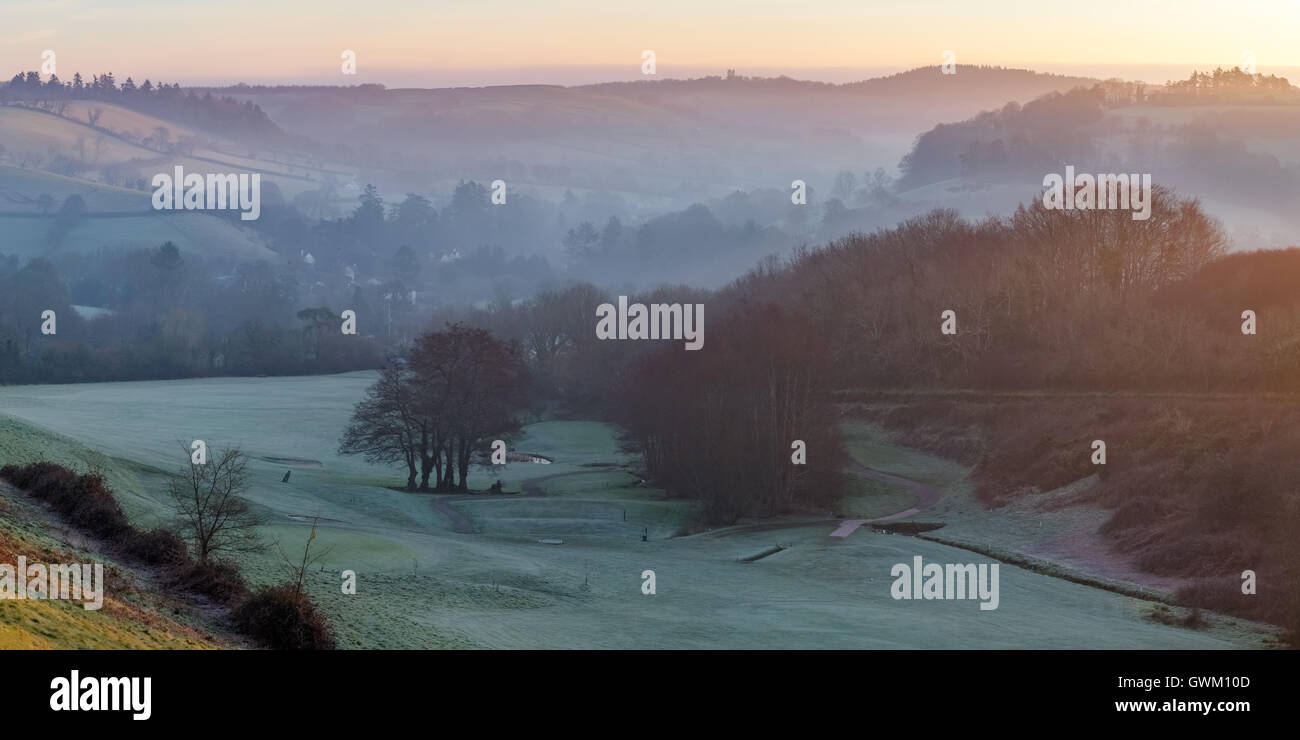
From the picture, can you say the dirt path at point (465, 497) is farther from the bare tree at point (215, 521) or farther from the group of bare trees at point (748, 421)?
the bare tree at point (215, 521)

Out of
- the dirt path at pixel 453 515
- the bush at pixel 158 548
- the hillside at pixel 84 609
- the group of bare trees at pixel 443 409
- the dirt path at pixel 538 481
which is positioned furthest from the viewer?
the group of bare trees at pixel 443 409

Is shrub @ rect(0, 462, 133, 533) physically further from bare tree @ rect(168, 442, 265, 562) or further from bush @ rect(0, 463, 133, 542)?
bare tree @ rect(168, 442, 265, 562)

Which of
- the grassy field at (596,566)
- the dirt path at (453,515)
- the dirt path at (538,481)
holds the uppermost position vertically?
the grassy field at (596,566)

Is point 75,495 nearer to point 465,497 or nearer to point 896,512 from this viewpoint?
point 465,497

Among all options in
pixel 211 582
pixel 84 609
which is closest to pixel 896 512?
pixel 211 582

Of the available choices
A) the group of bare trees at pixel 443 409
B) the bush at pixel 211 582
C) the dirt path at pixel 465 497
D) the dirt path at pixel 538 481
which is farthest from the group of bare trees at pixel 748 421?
the bush at pixel 211 582
